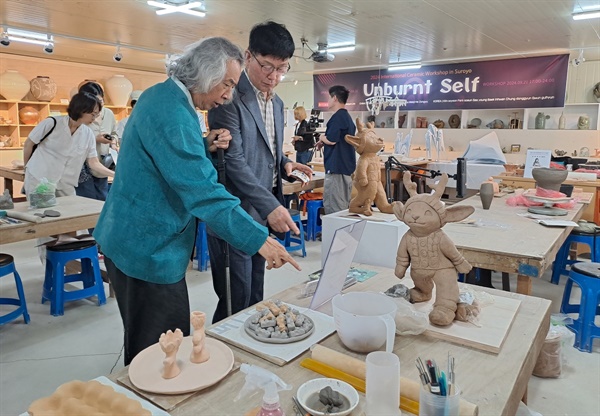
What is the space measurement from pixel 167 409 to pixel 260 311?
433 millimetres

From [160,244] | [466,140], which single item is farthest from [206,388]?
[466,140]

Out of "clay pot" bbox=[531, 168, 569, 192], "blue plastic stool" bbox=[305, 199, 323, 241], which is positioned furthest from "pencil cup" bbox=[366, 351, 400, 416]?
"blue plastic stool" bbox=[305, 199, 323, 241]

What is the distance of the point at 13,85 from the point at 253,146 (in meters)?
8.22

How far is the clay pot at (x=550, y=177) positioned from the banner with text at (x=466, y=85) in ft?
18.3

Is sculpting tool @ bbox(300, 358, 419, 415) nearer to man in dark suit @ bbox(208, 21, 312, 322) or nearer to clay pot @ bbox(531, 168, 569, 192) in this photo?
man in dark suit @ bbox(208, 21, 312, 322)

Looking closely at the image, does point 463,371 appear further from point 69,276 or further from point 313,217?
point 313,217

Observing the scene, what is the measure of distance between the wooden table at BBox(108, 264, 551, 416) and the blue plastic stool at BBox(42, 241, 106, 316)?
246 cm

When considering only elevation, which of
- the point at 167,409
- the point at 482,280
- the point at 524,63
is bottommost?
the point at 482,280

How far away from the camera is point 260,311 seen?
1.27 metres

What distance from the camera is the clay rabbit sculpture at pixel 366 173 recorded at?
8.32 ft

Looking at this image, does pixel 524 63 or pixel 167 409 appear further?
pixel 524 63

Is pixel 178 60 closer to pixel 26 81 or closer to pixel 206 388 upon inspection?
pixel 206 388

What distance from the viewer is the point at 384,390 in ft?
2.81

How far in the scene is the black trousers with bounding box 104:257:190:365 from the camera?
144 centimetres
